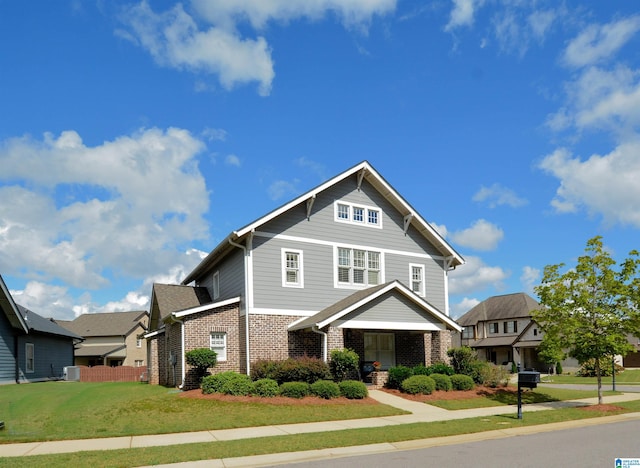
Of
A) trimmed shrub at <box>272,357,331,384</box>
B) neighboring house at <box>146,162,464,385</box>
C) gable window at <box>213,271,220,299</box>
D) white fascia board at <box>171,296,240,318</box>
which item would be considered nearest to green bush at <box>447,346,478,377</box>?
neighboring house at <box>146,162,464,385</box>

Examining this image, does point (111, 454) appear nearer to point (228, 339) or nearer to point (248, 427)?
point (248, 427)

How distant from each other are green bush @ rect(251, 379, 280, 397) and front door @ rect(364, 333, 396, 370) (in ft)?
24.7

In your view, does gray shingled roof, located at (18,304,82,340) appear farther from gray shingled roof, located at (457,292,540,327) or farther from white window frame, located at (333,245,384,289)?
gray shingled roof, located at (457,292,540,327)

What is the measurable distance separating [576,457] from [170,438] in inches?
359

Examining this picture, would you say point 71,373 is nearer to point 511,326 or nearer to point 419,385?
point 419,385

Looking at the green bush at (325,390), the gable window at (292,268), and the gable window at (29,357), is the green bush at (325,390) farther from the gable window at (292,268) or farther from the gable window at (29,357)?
the gable window at (29,357)

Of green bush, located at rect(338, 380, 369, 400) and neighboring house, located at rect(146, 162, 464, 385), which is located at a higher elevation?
neighboring house, located at rect(146, 162, 464, 385)

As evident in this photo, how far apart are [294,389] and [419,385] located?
4.93 metres

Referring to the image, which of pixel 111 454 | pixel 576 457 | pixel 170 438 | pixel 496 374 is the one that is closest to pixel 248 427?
pixel 170 438

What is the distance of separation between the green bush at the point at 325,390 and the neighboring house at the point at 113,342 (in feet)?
153

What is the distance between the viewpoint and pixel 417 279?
2928 centimetres

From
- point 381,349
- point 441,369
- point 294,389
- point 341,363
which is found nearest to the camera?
point 294,389

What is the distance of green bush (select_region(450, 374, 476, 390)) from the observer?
2273 centimetres

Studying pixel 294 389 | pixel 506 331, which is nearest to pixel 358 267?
pixel 294 389
